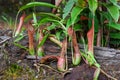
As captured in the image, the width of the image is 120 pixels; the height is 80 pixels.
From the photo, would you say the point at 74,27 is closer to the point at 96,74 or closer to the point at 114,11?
the point at 114,11

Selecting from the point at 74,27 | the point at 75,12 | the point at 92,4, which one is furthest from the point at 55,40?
the point at 92,4

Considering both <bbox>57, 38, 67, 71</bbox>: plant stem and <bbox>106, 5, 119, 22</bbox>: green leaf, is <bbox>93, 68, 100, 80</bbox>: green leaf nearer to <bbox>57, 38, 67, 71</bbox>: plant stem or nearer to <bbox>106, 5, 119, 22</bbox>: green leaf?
<bbox>57, 38, 67, 71</bbox>: plant stem

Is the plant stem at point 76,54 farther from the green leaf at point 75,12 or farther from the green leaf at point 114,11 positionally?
the green leaf at point 114,11

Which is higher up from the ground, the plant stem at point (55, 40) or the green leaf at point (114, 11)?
the green leaf at point (114, 11)

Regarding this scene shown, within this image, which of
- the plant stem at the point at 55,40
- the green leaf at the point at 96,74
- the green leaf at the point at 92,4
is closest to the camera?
the green leaf at the point at 96,74

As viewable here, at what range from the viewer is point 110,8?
2.37m

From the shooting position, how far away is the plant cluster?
90.4 inches

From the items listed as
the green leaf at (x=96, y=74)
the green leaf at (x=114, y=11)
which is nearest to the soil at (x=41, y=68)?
the green leaf at (x=96, y=74)

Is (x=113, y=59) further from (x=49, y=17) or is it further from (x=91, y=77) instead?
(x=49, y=17)

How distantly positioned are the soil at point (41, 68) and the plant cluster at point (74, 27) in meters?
0.04

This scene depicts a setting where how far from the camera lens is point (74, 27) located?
246 centimetres

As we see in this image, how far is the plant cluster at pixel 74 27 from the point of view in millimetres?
2295

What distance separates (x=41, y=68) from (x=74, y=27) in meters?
0.36

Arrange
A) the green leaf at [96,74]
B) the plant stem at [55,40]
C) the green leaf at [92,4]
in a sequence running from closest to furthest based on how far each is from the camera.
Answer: the green leaf at [96,74], the green leaf at [92,4], the plant stem at [55,40]
